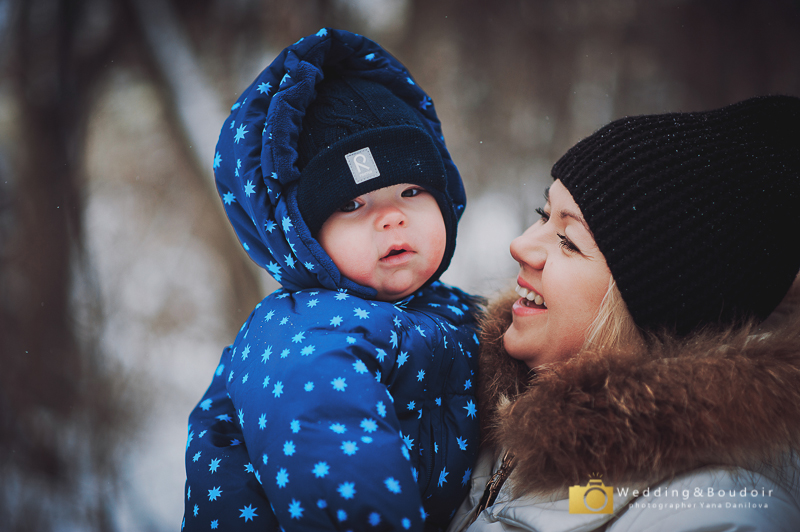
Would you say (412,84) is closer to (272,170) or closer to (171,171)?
(272,170)

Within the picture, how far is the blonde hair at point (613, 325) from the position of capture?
865 millimetres

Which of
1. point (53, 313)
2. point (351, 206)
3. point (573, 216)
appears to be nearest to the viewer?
point (573, 216)

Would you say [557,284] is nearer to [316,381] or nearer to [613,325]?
[613,325]

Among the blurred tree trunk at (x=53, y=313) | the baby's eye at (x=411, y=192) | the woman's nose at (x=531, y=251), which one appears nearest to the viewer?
the woman's nose at (x=531, y=251)

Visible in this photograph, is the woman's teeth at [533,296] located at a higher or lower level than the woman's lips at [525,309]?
higher

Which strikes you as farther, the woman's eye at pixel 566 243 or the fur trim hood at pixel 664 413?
the woman's eye at pixel 566 243

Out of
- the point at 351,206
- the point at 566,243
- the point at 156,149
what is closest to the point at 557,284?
the point at 566,243

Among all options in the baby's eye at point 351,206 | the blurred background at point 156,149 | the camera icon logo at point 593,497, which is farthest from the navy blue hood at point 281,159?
the blurred background at point 156,149

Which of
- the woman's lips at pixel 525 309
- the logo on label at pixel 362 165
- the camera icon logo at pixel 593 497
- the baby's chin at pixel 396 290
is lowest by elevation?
the camera icon logo at pixel 593 497

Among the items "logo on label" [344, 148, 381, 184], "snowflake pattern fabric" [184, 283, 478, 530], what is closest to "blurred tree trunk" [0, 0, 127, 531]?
"snowflake pattern fabric" [184, 283, 478, 530]

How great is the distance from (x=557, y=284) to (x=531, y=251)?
0.33 ft

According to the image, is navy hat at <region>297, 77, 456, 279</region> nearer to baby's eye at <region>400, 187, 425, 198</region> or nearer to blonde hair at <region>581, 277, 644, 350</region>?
baby's eye at <region>400, 187, 425, 198</region>

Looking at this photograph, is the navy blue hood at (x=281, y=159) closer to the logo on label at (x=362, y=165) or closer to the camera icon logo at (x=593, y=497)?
the logo on label at (x=362, y=165)

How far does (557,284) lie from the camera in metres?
0.91
